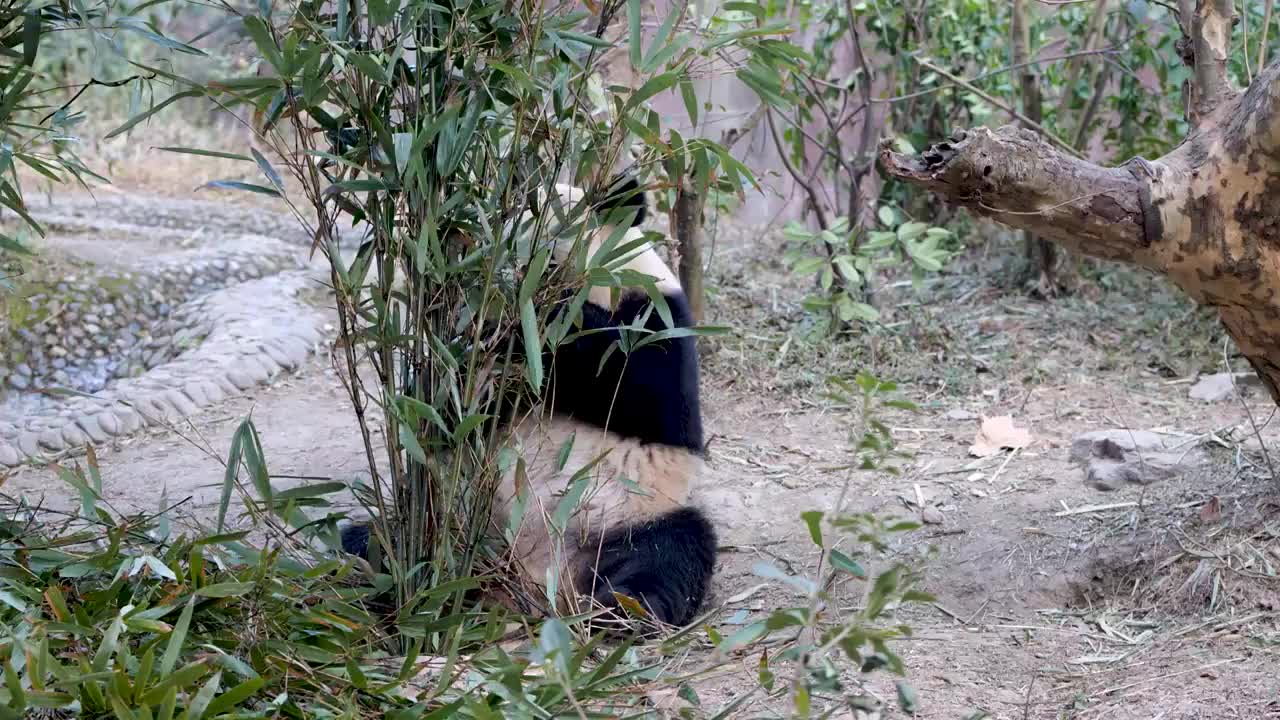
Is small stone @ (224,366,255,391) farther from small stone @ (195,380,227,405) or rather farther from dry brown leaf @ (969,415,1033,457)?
dry brown leaf @ (969,415,1033,457)

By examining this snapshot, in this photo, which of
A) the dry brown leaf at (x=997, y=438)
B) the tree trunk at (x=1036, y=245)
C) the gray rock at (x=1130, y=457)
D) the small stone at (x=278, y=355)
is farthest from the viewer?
the tree trunk at (x=1036, y=245)

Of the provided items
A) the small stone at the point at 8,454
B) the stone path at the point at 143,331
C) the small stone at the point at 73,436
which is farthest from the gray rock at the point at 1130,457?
the small stone at the point at 8,454

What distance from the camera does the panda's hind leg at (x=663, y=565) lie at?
7.91 ft

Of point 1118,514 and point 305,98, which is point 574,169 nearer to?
point 305,98

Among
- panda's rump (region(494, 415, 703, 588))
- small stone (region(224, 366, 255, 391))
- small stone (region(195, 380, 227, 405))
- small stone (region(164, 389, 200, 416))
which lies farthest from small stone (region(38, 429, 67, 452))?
panda's rump (region(494, 415, 703, 588))

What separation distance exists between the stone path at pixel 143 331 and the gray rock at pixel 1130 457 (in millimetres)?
2562

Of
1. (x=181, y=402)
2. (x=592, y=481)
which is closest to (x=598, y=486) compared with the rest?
(x=592, y=481)

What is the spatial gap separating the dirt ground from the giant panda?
0.22 m

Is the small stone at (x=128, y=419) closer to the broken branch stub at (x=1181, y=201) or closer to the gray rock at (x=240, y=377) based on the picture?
the gray rock at (x=240, y=377)

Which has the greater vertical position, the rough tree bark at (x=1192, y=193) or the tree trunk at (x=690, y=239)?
the rough tree bark at (x=1192, y=193)

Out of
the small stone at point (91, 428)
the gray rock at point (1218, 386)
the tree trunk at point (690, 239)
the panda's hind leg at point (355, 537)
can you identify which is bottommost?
the small stone at point (91, 428)

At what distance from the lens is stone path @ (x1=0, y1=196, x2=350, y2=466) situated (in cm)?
399

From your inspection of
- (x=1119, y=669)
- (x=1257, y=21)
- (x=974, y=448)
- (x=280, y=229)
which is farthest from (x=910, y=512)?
(x=280, y=229)

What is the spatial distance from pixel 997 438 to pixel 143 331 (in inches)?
141
